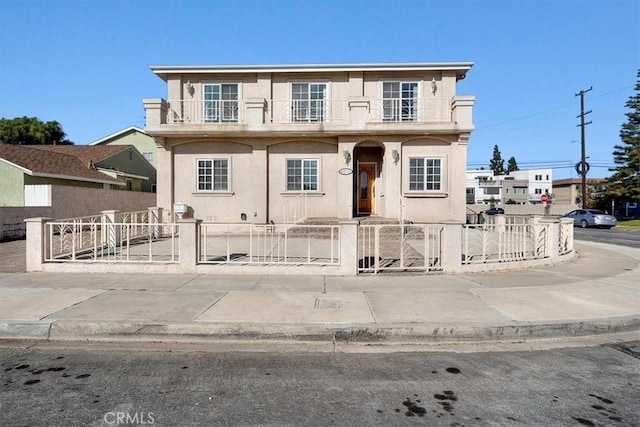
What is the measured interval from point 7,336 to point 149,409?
3374 millimetres

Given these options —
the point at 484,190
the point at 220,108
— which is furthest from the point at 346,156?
the point at 484,190

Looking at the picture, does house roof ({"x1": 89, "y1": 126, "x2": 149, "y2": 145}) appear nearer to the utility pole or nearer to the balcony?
the balcony

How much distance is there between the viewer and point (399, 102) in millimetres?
16953

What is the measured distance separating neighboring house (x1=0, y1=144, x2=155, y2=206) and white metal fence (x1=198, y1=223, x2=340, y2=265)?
1119cm

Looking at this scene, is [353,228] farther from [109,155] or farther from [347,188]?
[109,155]

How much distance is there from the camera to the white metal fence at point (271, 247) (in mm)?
8602

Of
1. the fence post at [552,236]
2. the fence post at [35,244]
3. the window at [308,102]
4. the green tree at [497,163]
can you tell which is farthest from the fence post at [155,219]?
the green tree at [497,163]

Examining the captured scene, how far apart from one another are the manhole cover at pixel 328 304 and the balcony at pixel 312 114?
1050 centimetres

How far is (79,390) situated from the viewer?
357 centimetres

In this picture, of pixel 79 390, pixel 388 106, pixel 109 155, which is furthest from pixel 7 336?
pixel 109 155

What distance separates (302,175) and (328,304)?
11042 millimetres

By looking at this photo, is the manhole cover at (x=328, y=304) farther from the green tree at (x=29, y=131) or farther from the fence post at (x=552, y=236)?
the green tree at (x=29, y=131)

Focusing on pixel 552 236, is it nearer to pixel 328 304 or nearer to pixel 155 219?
pixel 328 304

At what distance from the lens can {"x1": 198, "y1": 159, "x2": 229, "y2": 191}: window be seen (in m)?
A: 16.7
